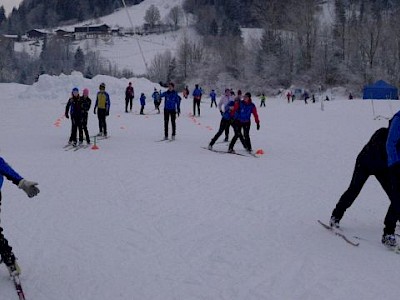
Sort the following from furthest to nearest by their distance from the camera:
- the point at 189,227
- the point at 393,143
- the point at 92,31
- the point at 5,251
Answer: the point at 92,31 < the point at 189,227 < the point at 393,143 < the point at 5,251

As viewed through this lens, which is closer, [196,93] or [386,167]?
[386,167]

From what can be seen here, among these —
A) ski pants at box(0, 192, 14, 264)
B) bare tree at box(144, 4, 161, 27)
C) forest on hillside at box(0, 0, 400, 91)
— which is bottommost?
ski pants at box(0, 192, 14, 264)

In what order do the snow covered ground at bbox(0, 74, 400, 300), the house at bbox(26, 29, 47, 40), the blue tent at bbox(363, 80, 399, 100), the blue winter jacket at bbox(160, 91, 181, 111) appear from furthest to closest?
1. the house at bbox(26, 29, 47, 40)
2. the blue tent at bbox(363, 80, 399, 100)
3. the blue winter jacket at bbox(160, 91, 181, 111)
4. the snow covered ground at bbox(0, 74, 400, 300)

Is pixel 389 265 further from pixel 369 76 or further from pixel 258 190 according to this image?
pixel 369 76

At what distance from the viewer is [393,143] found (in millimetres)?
4828

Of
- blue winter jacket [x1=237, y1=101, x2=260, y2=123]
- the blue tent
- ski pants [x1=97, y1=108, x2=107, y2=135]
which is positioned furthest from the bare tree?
blue winter jacket [x1=237, y1=101, x2=260, y2=123]

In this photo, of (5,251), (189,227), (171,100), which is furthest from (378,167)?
(171,100)

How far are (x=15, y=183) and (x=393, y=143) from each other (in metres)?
3.90

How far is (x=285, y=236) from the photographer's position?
572cm

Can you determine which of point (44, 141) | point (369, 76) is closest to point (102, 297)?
point (44, 141)

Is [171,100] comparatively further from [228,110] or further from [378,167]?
[378,167]

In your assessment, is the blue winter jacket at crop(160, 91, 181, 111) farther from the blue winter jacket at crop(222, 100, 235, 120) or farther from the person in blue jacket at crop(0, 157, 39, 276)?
the person in blue jacket at crop(0, 157, 39, 276)

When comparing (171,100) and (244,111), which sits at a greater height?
(171,100)

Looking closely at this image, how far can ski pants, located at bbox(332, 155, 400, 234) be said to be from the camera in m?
5.05
